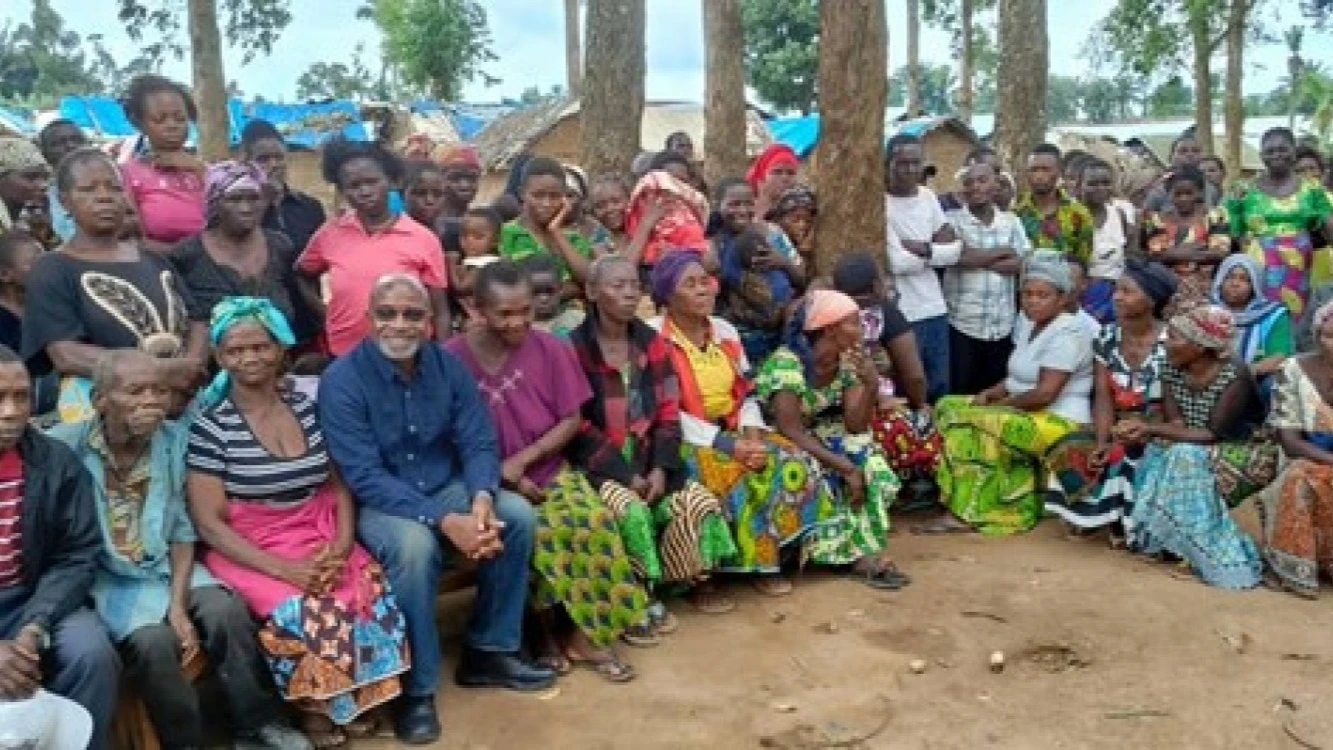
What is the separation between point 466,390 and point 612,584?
33.7 inches

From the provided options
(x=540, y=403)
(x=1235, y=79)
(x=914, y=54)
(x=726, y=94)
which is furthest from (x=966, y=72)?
(x=540, y=403)

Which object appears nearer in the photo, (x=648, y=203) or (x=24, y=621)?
(x=24, y=621)

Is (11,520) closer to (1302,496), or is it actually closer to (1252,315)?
(1302,496)

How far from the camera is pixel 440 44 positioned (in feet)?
87.7

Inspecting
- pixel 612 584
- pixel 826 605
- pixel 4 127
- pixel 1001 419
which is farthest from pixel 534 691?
pixel 4 127

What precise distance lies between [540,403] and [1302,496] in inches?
123

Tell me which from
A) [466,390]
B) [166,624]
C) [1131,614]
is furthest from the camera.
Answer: [1131,614]

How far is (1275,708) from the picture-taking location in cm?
382

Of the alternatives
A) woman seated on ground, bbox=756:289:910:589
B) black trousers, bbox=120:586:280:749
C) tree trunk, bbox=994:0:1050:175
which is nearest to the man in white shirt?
woman seated on ground, bbox=756:289:910:589

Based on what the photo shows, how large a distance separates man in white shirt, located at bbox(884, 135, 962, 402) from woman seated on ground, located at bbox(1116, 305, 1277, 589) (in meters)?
1.27

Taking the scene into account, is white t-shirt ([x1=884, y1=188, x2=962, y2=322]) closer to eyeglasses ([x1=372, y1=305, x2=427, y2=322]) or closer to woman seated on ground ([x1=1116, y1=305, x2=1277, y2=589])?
woman seated on ground ([x1=1116, y1=305, x2=1277, y2=589])

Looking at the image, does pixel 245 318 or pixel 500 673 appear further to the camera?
pixel 500 673

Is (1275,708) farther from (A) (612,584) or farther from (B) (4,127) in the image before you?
(B) (4,127)

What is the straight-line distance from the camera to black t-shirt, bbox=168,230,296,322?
420cm
